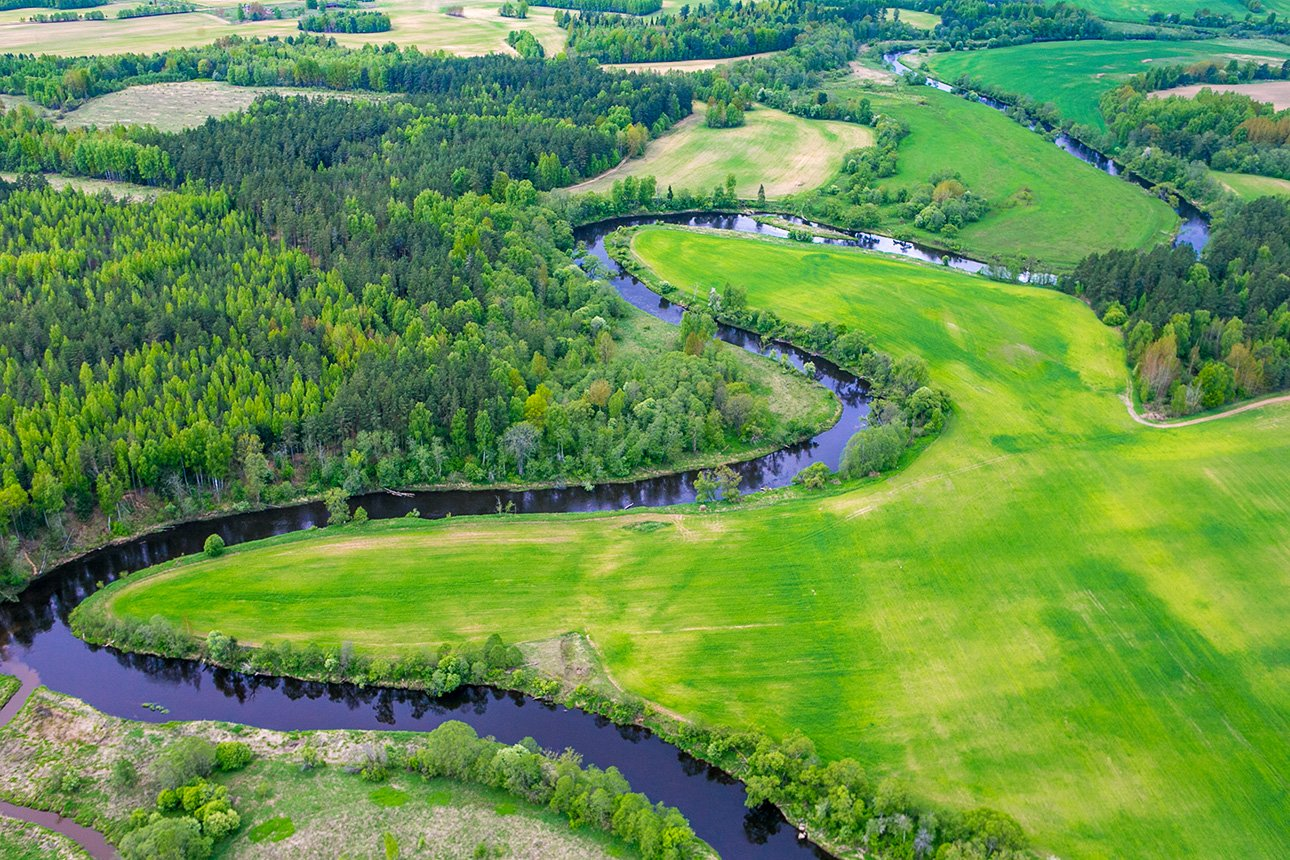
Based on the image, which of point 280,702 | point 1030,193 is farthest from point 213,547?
point 1030,193

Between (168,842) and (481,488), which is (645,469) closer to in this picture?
(481,488)

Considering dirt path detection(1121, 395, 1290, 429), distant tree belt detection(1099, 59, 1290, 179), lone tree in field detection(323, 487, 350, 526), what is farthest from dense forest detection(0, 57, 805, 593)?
distant tree belt detection(1099, 59, 1290, 179)

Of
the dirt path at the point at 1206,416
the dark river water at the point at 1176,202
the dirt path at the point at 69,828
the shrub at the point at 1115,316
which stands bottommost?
the dirt path at the point at 69,828

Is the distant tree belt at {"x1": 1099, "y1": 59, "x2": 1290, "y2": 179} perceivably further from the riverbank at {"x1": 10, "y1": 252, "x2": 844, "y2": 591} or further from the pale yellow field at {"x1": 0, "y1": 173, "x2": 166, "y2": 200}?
the pale yellow field at {"x1": 0, "y1": 173, "x2": 166, "y2": 200}

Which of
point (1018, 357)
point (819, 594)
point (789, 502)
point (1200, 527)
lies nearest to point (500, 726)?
point (819, 594)

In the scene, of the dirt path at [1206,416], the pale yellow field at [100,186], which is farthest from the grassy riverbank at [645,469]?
the pale yellow field at [100,186]

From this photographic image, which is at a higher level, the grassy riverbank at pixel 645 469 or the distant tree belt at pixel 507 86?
the distant tree belt at pixel 507 86

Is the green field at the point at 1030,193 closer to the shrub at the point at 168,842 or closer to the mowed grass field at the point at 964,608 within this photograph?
the mowed grass field at the point at 964,608
